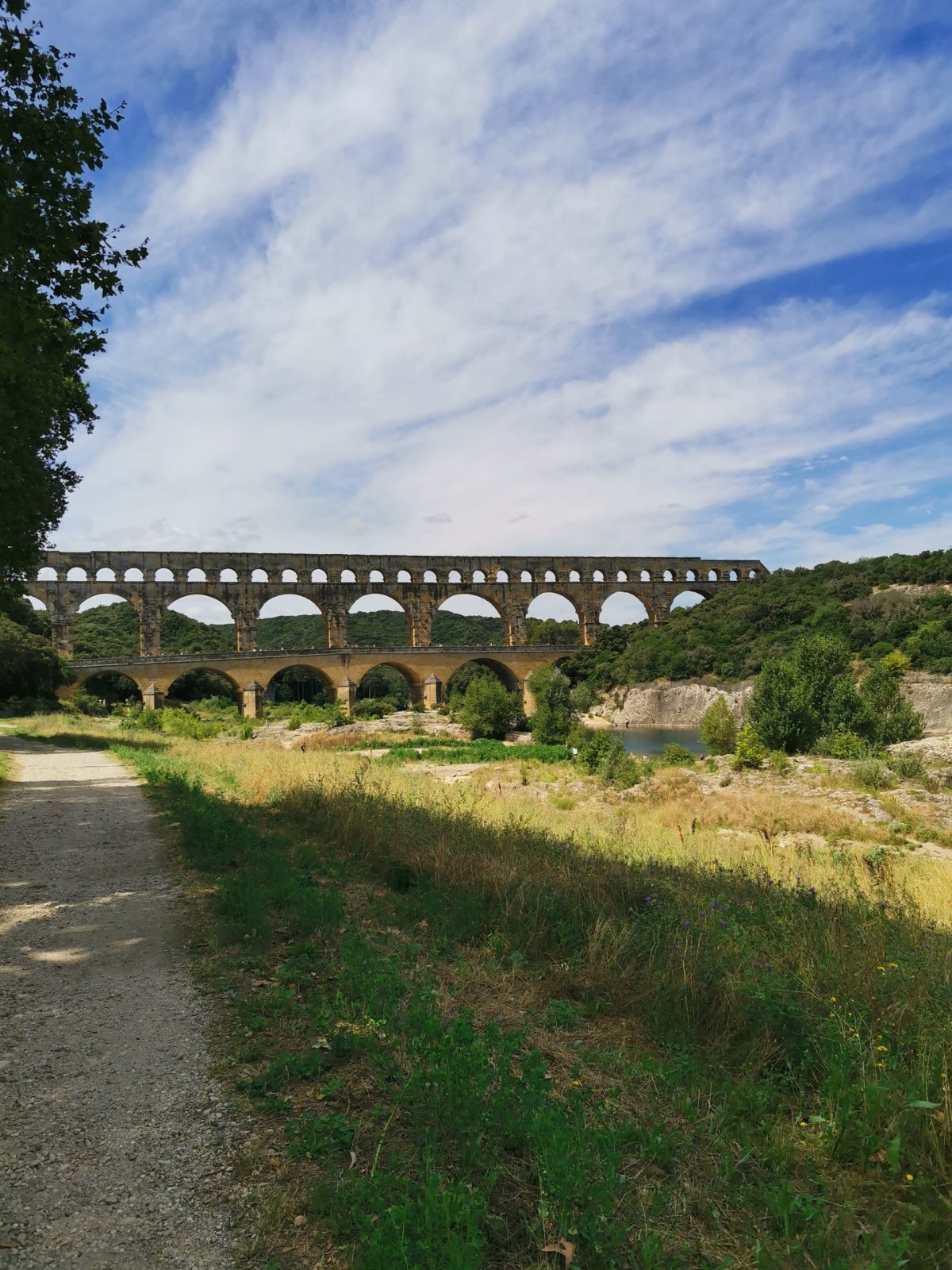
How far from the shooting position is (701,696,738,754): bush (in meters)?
26.4

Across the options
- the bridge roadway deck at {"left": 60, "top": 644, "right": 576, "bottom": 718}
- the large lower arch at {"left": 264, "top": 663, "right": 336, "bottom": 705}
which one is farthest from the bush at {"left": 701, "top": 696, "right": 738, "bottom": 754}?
the large lower arch at {"left": 264, "top": 663, "right": 336, "bottom": 705}

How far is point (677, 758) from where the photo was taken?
24.6 m

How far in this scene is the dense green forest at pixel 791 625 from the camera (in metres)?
39.7

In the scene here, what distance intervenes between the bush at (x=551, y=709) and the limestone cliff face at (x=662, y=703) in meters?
8.55

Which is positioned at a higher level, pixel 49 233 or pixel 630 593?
pixel 630 593

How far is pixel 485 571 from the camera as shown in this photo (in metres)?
53.1

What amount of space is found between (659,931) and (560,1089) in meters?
1.98

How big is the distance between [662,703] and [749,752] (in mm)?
25423

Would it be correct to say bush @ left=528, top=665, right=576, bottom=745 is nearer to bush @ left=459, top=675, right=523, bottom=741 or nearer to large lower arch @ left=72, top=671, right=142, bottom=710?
bush @ left=459, top=675, right=523, bottom=741

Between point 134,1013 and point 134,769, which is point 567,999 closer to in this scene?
point 134,1013

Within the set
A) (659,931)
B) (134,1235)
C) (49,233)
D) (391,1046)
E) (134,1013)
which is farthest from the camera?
(49,233)

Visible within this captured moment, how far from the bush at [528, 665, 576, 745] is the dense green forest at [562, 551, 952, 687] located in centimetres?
1098

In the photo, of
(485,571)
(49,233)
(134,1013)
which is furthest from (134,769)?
(485,571)

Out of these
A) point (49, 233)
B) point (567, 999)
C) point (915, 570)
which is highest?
point (915, 570)
